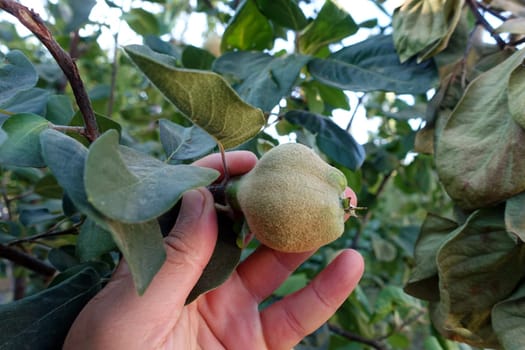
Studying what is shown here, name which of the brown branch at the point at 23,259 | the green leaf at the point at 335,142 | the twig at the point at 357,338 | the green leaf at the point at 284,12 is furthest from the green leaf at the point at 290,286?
the green leaf at the point at 284,12

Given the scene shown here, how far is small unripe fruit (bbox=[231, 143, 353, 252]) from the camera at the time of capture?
50 cm

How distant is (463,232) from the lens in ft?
2.24

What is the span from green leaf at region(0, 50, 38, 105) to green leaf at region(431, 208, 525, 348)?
61 cm

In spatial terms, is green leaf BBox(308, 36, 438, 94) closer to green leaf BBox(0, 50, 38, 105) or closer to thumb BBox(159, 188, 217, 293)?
thumb BBox(159, 188, 217, 293)

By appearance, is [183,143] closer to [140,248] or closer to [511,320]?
[140,248]

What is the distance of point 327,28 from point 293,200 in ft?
1.75

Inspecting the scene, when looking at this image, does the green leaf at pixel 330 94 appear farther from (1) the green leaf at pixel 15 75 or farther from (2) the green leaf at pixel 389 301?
(1) the green leaf at pixel 15 75

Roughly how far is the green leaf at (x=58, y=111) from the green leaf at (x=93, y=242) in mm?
191

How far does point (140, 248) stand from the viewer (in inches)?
15.4

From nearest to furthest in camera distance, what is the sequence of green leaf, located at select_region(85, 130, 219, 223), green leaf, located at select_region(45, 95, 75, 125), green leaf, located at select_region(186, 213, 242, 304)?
green leaf, located at select_region(85, 130, 219, 223)
green leaf, located at select_region(186, 213, 242, 304)
green leaf, located at select_region(45, 95, 75, 125)

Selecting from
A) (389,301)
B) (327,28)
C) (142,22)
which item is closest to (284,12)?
(327,28)

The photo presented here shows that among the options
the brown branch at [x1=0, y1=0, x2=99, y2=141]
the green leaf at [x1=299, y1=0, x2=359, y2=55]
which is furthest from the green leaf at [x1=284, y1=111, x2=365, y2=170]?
the brown branch at [x1=0, y1=0, x2=99, y2=141]

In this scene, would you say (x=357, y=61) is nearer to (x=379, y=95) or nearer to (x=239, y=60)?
(x=239, y=60)

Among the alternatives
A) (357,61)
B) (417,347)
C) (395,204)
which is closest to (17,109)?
(357,61)
